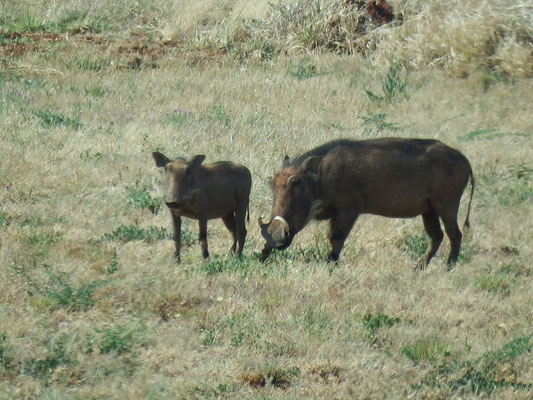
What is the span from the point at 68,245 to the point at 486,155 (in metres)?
6.11

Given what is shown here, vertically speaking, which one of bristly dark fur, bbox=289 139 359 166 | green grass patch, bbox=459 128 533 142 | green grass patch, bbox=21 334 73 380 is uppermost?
bristly dark fur, bbox=289 139 359 166

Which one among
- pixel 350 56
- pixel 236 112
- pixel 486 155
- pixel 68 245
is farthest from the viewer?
pixel 350 56

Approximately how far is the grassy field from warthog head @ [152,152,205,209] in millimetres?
509

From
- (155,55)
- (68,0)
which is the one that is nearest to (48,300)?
(155,55)

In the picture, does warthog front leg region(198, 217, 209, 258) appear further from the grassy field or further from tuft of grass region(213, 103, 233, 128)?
tuft of grass region(213, 103, 233, 128)

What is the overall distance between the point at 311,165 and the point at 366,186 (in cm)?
61

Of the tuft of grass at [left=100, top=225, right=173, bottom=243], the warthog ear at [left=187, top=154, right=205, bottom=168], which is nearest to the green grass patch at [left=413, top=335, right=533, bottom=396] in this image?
the warthog ear at [left=187, top=154, right=205, bottom=168]

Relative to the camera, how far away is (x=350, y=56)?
60.3 feet

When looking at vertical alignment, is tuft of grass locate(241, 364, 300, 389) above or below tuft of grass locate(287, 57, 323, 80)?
above

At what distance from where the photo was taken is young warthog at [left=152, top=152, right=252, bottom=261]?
8.16 meters

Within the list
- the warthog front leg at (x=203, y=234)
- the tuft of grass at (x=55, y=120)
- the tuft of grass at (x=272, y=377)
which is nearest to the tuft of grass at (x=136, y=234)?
the warthog front leg at (x=203, y=234)

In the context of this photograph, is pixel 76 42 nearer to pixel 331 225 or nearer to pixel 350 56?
pixel 350 56

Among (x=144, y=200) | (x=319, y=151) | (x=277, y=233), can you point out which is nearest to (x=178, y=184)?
(x=277, y=233)

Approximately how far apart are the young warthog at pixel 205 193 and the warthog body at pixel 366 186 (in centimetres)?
48
